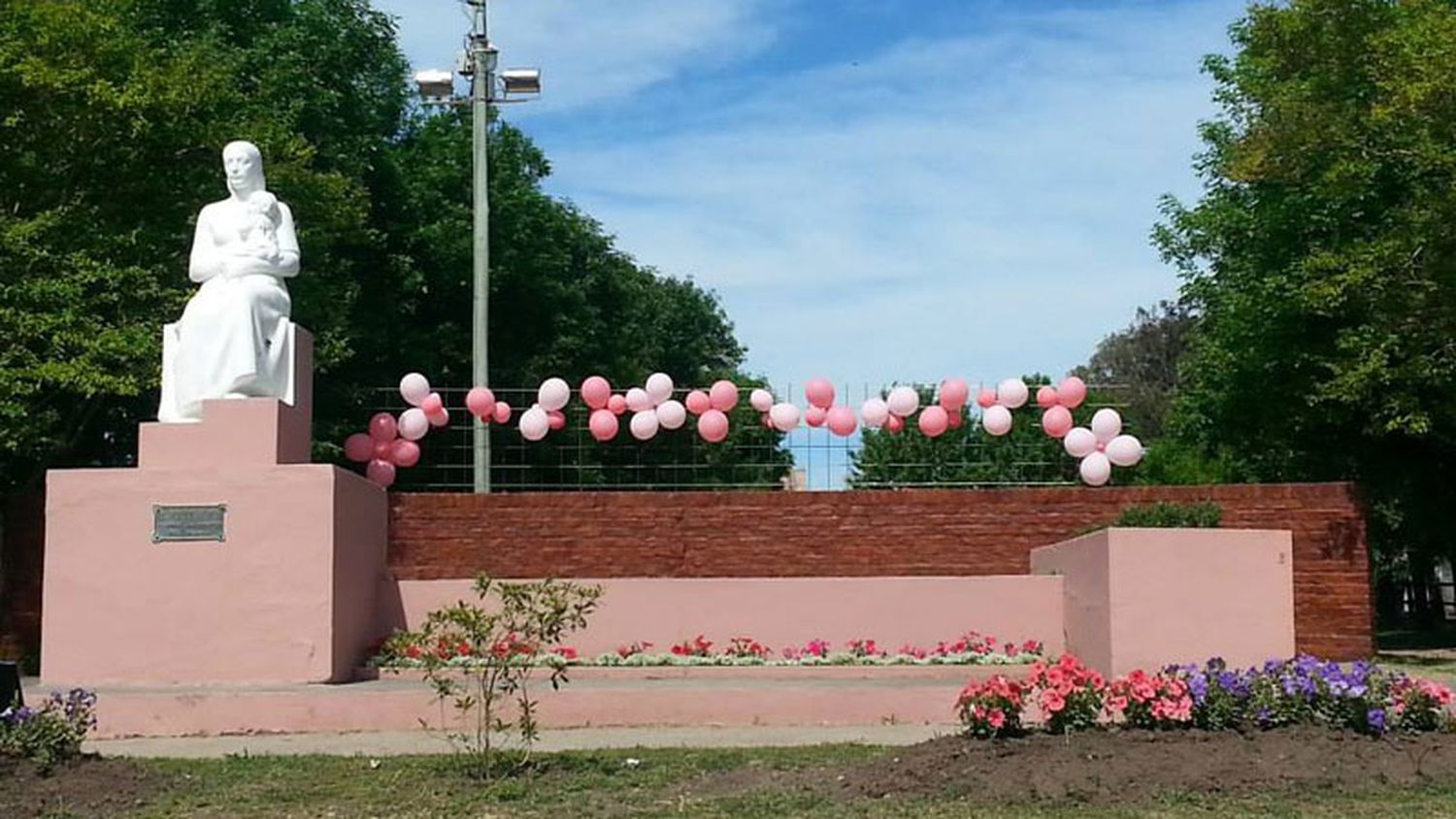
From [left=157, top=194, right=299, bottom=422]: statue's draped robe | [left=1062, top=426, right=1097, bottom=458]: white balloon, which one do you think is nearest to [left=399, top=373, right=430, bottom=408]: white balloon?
[left=157, top=194, right=299, bottom=422]: statue's draped robe

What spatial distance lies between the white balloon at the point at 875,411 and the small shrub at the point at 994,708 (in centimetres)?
944

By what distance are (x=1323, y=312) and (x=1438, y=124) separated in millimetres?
2405

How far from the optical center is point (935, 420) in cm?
1814

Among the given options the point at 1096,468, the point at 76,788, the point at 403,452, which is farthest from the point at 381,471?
the point at 76,788

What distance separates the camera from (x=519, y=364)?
2962 centimetres

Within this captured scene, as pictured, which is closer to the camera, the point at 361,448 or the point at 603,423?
the point at 361,448

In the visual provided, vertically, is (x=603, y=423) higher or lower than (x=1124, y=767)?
higher

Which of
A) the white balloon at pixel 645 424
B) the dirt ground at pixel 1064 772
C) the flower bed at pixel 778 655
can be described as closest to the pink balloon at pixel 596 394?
the white balloon at pixel 645 424

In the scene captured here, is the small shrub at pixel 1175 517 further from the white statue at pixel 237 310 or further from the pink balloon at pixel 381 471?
the pink balloon at pixel 381 471

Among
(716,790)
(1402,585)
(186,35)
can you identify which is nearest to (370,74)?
(186,35)

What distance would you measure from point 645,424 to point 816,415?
6.91ft

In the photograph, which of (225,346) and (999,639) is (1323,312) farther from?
(225,346)

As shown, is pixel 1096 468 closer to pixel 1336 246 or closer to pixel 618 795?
pixel 1336 246

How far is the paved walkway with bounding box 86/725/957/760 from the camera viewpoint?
1019 centimetres
